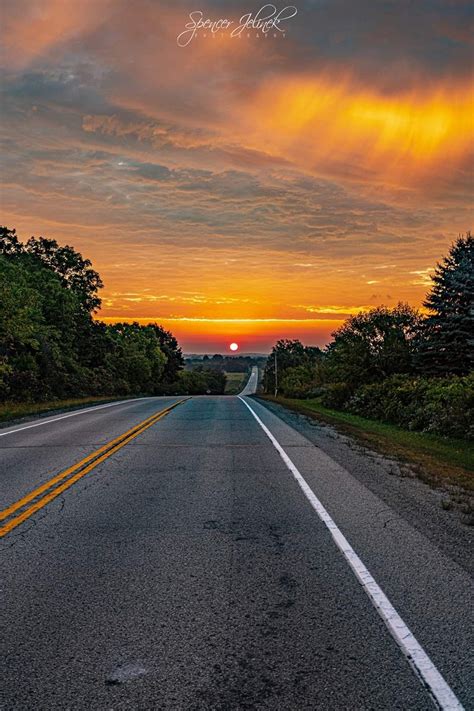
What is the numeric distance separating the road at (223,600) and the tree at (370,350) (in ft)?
77.8

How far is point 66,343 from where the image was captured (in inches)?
2025

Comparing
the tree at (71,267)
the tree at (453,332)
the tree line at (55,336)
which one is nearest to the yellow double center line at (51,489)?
the tree line at (55,336)

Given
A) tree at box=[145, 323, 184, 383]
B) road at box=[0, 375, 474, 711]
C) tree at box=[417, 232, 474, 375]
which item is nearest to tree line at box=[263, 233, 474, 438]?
tree at box=[417, 232, 474, 375]

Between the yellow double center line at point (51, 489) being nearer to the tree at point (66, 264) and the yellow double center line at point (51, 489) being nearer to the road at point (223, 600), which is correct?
the road at point (223, 600)

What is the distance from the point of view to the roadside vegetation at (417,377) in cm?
1659

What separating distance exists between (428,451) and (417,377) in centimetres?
1388

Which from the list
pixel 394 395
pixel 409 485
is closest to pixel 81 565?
pixel 409 485

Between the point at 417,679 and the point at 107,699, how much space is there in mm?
1791

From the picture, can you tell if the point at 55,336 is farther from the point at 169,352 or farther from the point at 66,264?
the point at 169,352

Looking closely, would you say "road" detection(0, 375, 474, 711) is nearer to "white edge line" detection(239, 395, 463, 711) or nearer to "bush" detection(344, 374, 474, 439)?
"white edge line" detection(239, 395, 463, 711)

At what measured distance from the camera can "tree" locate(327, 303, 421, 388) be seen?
3250 cm

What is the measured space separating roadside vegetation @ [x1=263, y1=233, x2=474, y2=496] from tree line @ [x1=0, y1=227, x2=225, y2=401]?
16.5 meters

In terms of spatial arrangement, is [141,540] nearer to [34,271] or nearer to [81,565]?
[81,565]

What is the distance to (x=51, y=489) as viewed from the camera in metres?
8.77
